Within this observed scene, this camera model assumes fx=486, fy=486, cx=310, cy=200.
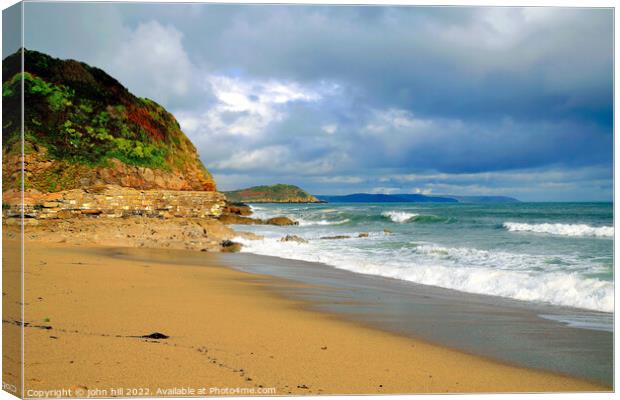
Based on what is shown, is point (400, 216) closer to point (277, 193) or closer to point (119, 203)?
point (277, 193)

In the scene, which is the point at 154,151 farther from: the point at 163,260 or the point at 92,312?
the point at 92,312

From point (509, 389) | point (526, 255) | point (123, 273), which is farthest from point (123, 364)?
point (526, 255)

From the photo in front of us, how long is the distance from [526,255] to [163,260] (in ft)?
25.4

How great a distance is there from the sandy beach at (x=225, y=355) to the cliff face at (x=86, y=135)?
1309 millimetres

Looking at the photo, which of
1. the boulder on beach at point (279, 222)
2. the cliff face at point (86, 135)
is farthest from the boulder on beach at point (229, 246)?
the boulder on beach at point (279, 222)

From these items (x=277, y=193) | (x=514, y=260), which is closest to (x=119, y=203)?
(x=277, y=193)

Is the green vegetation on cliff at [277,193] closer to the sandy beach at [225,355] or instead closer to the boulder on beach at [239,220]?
the boulder on beach at [239,220]

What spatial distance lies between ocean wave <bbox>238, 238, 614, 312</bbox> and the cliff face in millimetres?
4903

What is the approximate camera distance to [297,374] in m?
3.30

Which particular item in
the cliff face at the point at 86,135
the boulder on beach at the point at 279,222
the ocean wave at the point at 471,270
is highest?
the cliff face at the point at 86,135

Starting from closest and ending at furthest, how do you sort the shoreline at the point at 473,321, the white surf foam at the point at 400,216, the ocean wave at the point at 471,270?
the shoreline at the point at 473,321 < the ocean wave at the point at 471,270 < the white surf foam at the point at 400,216

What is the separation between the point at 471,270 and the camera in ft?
28.3

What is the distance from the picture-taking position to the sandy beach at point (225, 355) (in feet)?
10.5

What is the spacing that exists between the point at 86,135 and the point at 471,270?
11.0 metres
